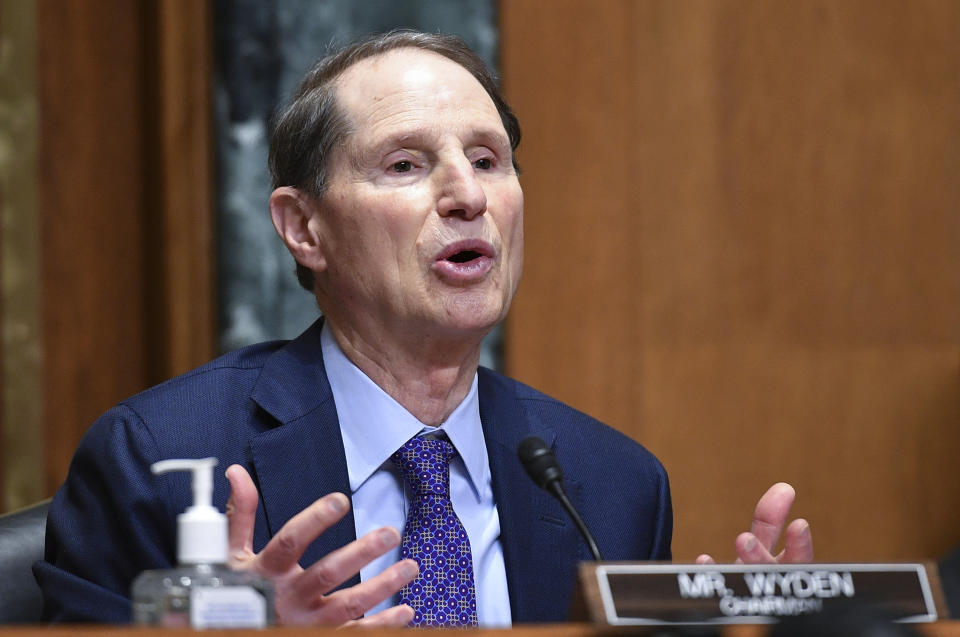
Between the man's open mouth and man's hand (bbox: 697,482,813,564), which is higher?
the man's open mouth

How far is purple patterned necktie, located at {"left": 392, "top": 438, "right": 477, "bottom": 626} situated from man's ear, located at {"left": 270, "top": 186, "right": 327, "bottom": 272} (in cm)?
35

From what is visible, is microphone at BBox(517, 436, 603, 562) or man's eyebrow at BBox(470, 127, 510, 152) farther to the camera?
man's eyebrow at BBox(470, 127, 510, 152)

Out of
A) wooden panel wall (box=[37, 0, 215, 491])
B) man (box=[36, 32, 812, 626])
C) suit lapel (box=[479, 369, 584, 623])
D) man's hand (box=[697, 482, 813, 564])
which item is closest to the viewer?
man's hand (box=[697, 482, 813, 564])

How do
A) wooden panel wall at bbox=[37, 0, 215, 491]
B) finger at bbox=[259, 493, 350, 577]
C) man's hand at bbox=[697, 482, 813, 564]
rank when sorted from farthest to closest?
1. wooden panel wall at bbox=[37, 0, 215, 491]
2. man's hand at bbox=[697, 482, 813, 564]
3. finger at bbox=[259, 493, 350, 577]

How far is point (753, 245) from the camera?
3.00 meters

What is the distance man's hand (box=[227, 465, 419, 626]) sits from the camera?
1.11m

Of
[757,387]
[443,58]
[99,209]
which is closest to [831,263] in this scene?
[757,387]

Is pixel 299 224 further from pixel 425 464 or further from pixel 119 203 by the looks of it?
pixel 119 203

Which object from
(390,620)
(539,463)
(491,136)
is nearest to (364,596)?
(390,620)

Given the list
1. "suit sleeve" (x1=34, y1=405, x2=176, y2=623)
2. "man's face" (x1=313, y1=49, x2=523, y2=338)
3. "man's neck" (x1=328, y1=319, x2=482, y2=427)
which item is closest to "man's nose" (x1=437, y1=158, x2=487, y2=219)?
"man's face" (x1=313, y1=49, x2=523, y2=338)

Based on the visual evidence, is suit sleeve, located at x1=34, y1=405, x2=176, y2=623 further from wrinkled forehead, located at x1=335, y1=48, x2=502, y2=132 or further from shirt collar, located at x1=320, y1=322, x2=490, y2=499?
wrinkled forehead, located at x1=335, y1=48, x2=502, y2=132

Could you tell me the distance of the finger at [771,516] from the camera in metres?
1.41

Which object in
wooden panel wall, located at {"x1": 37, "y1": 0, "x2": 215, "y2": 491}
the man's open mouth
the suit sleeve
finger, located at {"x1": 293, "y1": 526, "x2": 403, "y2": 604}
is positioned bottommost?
finger, located at {"x1": 293, "y1": 526, "x2": 403, "y2": 604}

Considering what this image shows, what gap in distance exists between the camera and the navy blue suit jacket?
1505 millimetres
